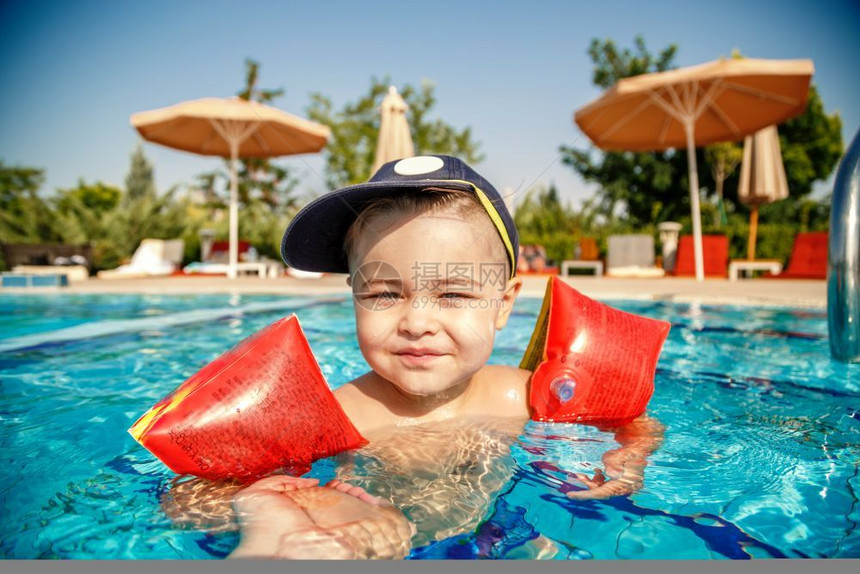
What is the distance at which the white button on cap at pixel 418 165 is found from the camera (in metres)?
1.81

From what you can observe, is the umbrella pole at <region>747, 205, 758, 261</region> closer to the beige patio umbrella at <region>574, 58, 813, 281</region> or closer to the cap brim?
the beige patio umbrella at <region>574, 58, 813, 281</region>

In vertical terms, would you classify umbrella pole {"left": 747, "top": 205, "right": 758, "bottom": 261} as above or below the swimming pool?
above

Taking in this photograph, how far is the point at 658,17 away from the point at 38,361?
1484 centimetres

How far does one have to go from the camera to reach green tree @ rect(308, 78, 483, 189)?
27.8 metres

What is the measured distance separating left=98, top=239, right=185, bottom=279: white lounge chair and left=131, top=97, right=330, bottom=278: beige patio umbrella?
99.0 inches

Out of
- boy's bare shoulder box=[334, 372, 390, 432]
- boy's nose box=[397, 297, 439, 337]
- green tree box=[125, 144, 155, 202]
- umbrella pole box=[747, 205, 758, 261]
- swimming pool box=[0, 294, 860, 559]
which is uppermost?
green tree box=[125, 144, 155, 202]

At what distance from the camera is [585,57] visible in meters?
32.1

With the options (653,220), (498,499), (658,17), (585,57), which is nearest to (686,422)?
(498,499)

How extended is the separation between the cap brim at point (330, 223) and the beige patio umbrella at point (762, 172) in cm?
1397

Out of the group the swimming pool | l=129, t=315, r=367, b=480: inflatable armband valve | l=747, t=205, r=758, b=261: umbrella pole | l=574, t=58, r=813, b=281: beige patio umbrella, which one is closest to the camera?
the swimming pool

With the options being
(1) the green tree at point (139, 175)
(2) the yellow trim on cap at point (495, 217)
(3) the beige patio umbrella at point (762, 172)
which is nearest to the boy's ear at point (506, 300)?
(2) the yellow trim on cap at point (495, 217)

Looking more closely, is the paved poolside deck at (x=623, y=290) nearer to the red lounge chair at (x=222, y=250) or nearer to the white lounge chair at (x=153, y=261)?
the white lounge chair at (x=153, y=261)

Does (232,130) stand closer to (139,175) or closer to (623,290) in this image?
(623,290)

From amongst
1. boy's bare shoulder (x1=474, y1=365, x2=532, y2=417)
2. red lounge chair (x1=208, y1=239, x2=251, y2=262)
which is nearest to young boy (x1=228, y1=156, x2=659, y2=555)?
boy's bare shoulder (x1=474, y1=365, x2=532, y2=417)
